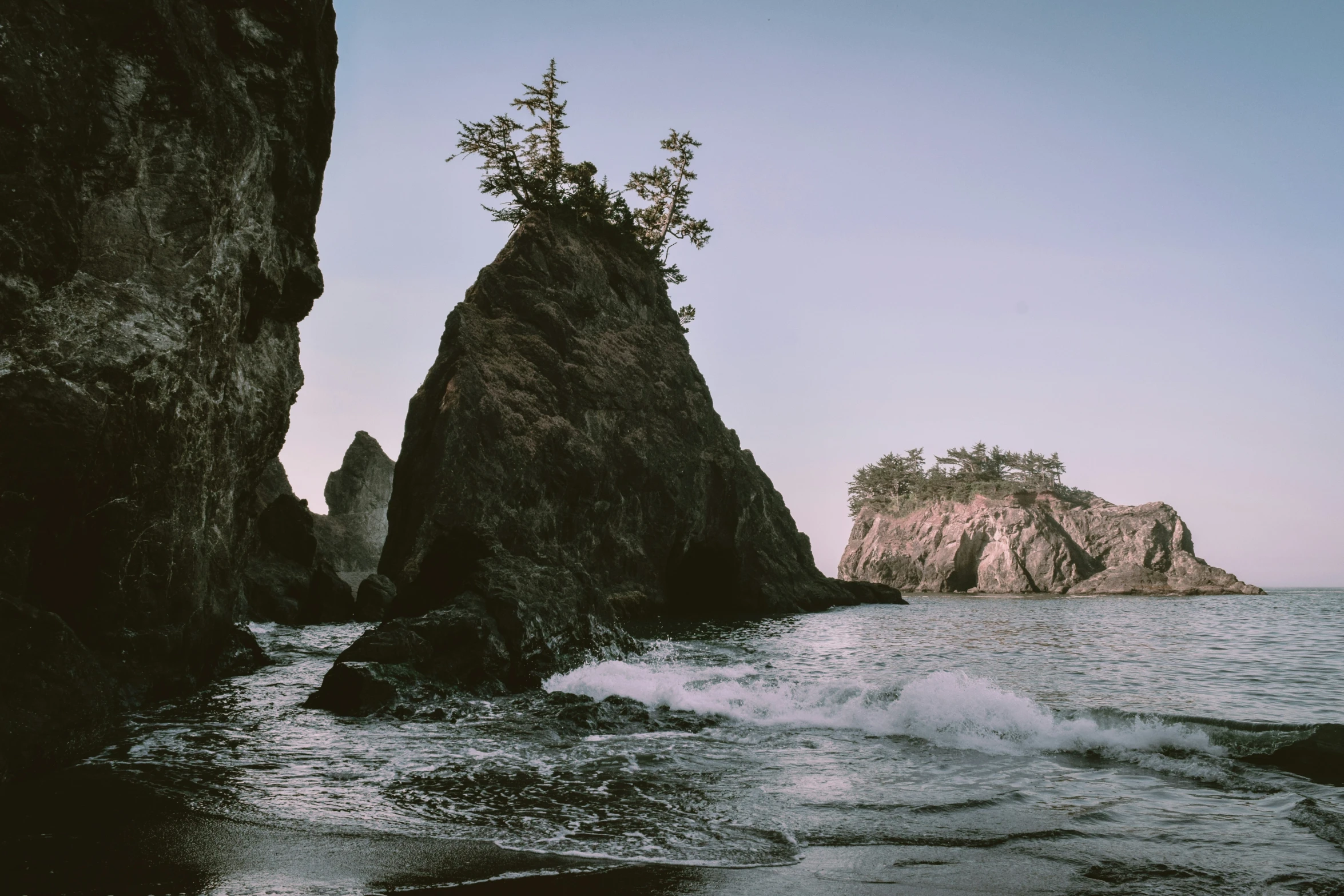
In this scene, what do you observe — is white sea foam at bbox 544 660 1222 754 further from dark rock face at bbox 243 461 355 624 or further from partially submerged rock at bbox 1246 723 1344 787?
→ dark rock face at bbox 243 461 355 624

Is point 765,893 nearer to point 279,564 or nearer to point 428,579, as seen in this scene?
point 428,579

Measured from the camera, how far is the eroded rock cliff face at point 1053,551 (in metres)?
74.1

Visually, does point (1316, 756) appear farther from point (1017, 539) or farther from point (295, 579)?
point (1017, 539)

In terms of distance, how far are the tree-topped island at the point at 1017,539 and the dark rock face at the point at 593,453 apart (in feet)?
110

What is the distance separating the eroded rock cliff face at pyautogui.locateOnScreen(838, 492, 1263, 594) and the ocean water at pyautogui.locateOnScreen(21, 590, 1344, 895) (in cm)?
6594

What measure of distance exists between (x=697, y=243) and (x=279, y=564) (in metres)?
32.7

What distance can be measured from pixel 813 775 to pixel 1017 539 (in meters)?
77.2

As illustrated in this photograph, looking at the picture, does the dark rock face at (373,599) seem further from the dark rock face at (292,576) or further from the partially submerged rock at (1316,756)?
the partially submerged rock at (1316,756)

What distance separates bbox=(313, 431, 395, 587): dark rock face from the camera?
273 ft

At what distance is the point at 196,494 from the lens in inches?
457

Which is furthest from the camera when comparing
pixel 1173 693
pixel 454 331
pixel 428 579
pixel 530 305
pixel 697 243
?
pixel 697 243

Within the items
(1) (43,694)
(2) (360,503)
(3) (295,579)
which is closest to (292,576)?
(3) (295,579)

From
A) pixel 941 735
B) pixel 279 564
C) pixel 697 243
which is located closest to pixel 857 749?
pixel 941 735

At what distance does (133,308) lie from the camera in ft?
32.3
